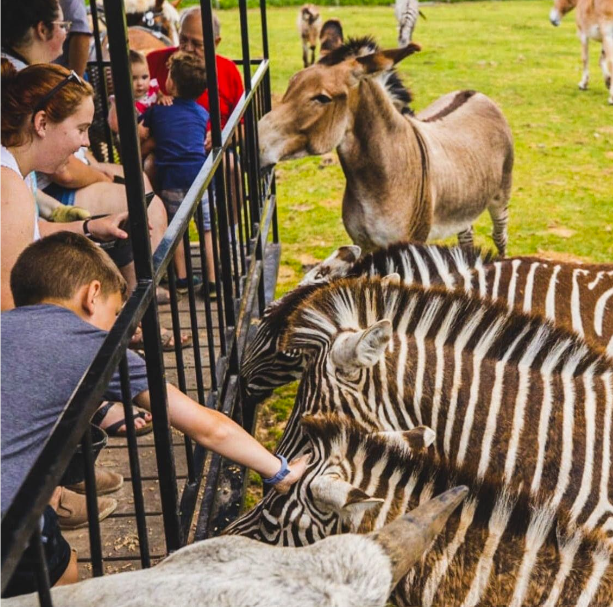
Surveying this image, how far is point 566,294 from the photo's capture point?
404 cm

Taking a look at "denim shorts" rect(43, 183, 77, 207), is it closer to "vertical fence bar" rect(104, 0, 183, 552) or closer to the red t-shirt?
the red t-shirt

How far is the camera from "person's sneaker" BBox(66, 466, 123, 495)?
3.28 meters

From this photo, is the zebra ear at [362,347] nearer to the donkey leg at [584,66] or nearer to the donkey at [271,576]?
the donkey at [271,576]

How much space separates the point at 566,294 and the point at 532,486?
59.7 inches

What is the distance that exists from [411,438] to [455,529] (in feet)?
1.11

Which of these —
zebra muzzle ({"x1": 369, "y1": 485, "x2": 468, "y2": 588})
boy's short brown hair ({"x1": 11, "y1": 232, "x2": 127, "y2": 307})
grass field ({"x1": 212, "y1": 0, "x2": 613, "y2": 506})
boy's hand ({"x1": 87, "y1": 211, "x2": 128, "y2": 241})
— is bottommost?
grass field ({"x1": 212, "y1": 0, "x2": 613, "y2": 506})

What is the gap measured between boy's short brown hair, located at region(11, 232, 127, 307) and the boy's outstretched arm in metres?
0.38

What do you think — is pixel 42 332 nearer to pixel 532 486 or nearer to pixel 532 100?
pixel 532 486

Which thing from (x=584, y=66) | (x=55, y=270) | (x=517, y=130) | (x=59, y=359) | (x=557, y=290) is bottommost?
(x=517, y=130)

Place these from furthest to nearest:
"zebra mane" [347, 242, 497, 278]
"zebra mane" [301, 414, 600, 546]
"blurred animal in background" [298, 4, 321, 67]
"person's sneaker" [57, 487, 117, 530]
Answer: "blurred animal in background" [298, 4, 321, 67], "zebra mane" [347, 242, 497, 278], "person's sneaker" [57, 487, 117, 530], "zebra mane" [301, 414, 600, 546]

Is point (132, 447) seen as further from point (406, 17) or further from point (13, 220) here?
point (406, 17)

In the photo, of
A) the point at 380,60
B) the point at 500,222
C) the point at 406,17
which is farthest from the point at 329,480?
the point at 406,17

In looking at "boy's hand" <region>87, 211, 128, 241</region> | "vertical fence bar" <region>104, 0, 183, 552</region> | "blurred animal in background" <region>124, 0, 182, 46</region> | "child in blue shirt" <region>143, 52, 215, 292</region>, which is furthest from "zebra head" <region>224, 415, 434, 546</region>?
"blurred animal in background" <region>124, 0, 182, 46</region>

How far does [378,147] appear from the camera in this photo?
5566 mm
